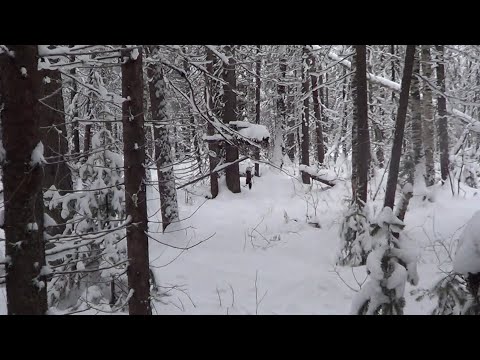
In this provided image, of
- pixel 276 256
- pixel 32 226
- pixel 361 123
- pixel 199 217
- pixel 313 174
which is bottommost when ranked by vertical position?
pixel 276 256

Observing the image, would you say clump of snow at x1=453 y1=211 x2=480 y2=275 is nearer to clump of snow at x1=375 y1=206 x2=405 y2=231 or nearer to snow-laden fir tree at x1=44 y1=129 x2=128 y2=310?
clump of snow at x1=375 y1=206 x2=405 y2=231

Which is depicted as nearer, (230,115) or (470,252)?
(470,252)

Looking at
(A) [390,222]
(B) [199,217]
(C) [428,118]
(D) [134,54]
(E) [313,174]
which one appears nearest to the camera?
(A) [390,222]

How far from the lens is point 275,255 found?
8758mm

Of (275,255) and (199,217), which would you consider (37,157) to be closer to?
(275,255)

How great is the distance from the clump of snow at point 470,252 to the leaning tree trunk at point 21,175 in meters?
3.14

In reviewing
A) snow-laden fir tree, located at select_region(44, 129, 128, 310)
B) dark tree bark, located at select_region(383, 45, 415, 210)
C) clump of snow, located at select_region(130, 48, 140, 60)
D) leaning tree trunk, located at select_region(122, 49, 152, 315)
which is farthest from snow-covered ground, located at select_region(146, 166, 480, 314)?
clump of snow, located at select_region(130, 48, 140, 60)

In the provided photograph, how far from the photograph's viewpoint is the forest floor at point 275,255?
6.36 m

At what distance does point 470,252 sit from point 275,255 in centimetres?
625

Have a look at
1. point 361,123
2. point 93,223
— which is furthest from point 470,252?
point 361,123

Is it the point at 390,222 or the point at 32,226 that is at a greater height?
the point at 32,226
